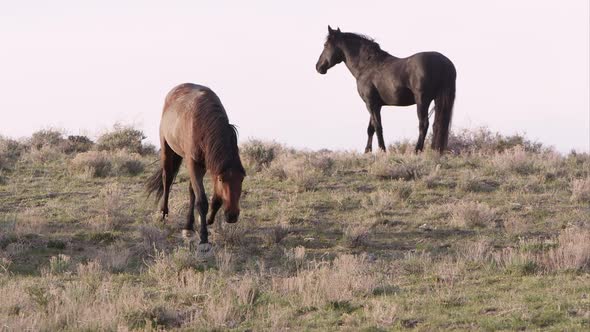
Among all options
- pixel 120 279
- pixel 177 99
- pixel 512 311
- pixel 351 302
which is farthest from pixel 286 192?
pixel 512 311

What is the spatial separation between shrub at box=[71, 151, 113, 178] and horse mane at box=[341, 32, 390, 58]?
616cm

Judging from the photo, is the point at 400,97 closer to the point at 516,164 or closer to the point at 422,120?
the point at 422,120

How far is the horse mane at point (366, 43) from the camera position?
1844 cm

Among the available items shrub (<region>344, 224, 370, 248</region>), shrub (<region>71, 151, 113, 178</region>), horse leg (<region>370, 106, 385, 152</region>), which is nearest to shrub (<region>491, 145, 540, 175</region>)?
horse leg (<region>370, 106, 385, 152</region>)

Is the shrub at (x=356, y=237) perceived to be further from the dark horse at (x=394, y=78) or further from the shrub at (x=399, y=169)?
the dark horse at (x=394, y=78)

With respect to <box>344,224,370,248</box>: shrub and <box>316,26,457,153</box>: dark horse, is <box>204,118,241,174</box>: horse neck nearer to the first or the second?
<box>344,224,370,248</box>: shrub

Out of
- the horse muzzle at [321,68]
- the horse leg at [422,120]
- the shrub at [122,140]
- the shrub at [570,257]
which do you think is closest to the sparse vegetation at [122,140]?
the shrub at [122,140]

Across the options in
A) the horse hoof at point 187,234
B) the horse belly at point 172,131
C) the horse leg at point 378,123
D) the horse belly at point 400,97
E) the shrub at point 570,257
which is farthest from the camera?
the horse leg at point 378,123

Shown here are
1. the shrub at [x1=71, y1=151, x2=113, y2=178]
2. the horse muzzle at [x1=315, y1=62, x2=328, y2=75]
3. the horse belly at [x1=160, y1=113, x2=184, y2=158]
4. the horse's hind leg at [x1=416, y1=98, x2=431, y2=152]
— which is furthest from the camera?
the horse muzzle at [x1=315, y1=62, x2=328, y2=75]

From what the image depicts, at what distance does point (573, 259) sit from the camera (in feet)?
29.9

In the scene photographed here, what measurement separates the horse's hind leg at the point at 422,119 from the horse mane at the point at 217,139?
263 inches

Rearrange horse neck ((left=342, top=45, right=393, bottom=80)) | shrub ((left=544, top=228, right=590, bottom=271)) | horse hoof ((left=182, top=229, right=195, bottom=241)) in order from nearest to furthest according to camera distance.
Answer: shrub ((left=544, top=228, right=590, bottom=271)) < horse hoof ((left=182, top=229, right=195, bottom=241)) < horse neck ((left=342, top=45, right=393, bottom=80))

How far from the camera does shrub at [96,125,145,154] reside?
19859 millimetres

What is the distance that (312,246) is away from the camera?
36.5 ft
